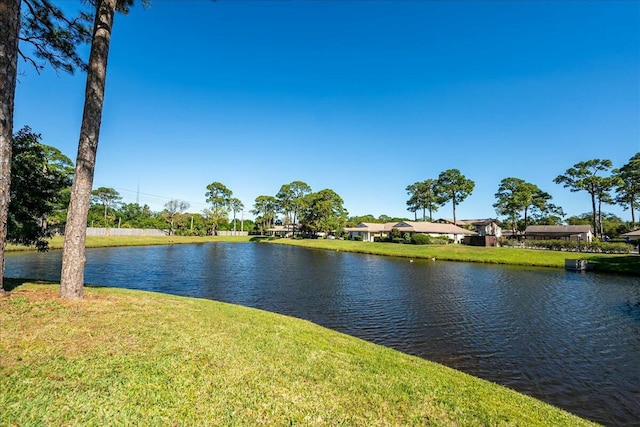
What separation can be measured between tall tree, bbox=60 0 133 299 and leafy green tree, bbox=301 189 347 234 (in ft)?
204

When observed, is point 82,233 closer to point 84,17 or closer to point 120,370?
point 120,370

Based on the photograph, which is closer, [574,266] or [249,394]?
[249,394]

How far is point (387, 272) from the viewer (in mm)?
26297

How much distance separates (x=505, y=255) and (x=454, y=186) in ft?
120

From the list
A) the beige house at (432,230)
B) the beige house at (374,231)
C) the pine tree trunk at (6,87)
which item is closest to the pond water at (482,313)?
the pine tree trunk at (6,87)

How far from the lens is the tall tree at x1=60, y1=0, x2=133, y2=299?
6.82 meters

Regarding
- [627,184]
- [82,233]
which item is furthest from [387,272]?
[627,184]

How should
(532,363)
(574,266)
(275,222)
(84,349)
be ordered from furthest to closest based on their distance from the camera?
(275,222) < (574,266) < (532,363) < (84,349)

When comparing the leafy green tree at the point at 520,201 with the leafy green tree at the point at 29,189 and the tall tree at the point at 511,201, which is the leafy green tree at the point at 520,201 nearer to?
the tall tree at the point at 511,201

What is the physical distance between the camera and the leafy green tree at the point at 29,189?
31.1 ft

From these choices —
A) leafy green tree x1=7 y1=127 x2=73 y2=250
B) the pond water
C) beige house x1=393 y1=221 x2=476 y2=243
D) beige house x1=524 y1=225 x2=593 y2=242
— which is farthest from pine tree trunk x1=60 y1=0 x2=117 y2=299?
beige house x1=524 y1=225 x2=593 y2=242

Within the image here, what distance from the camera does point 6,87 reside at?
5.79 metres

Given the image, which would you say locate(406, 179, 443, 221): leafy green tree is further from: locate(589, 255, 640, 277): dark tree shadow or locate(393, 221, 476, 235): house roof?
locate(589, 255, 640, 277): dark tree shadow

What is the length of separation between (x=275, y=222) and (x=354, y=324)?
94962mm
